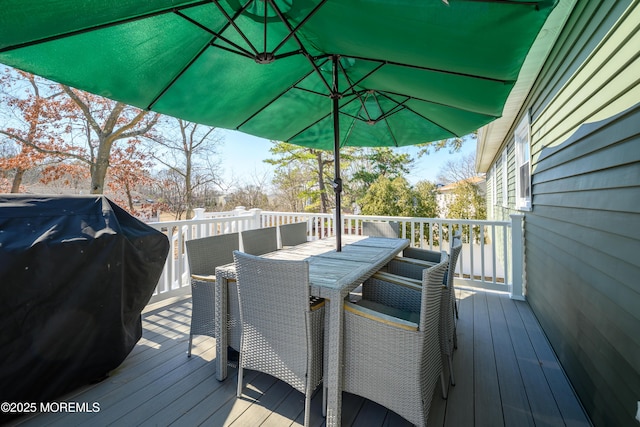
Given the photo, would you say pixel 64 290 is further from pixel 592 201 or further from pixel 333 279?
pixel 592 201

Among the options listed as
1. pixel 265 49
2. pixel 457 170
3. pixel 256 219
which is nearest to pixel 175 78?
pixel 265 49

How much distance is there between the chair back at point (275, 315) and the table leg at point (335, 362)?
14 centimetres

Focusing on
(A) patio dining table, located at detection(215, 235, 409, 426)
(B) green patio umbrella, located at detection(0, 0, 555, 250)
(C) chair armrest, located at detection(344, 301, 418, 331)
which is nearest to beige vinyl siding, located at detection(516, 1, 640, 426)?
(B) green patio umbrella, located at detection(0, 0, 555, 250)

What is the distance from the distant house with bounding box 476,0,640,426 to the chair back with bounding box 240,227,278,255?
265cm

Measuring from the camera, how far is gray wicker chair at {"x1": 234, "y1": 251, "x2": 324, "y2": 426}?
1.62m

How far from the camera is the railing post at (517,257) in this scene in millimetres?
3721

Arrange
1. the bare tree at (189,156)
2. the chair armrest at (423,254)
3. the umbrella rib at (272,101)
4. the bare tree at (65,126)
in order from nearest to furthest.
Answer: the umbrella rib at (272,101) → the chair armrest at (423,254) → the bare tree at (65,126) → the bare tree at (189,156)

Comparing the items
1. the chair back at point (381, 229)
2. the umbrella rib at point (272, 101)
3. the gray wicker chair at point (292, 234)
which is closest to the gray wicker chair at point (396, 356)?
the gray wicker chair at point (292, 234)

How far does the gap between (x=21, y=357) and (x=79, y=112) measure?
968 centimetres

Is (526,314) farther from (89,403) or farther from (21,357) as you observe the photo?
(21,357)

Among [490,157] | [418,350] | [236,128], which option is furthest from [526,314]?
[490,157]

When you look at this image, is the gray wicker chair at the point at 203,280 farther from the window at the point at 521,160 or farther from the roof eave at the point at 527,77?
the window at the point at 521,160

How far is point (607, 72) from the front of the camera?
1704 mm

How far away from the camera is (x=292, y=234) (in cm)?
357
